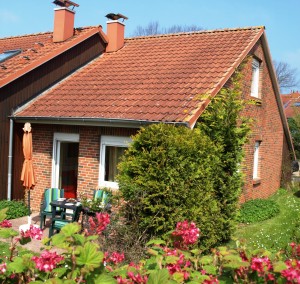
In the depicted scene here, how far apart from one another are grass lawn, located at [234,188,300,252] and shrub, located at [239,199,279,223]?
0.18 m

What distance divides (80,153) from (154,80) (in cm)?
306

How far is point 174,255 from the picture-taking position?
9.28 ft

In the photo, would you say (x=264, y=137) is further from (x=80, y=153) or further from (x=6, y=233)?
(x=6, y=233)

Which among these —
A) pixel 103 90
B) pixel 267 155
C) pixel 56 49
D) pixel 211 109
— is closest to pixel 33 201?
pixel 103 90

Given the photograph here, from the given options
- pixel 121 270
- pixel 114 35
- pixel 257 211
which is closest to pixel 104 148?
pixel 257 211

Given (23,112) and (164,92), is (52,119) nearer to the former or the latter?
(23,112)

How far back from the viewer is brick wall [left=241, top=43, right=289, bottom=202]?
13453mm

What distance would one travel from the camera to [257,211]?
12.1 metres

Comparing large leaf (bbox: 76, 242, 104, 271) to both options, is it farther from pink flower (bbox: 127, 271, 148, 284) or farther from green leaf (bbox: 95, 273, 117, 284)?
pink flower (bbox: 127, 271, 148, 284)

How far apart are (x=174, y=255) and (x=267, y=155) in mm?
13499

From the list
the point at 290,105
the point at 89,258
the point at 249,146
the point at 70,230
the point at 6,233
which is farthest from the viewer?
the point at 290,105

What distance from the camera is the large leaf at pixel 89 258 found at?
7.57 feet

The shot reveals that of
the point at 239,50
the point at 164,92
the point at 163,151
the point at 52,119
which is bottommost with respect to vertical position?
the point at 163,151

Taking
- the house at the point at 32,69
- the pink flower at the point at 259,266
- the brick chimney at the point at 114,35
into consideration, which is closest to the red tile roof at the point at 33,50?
the house at the point at 32,69
